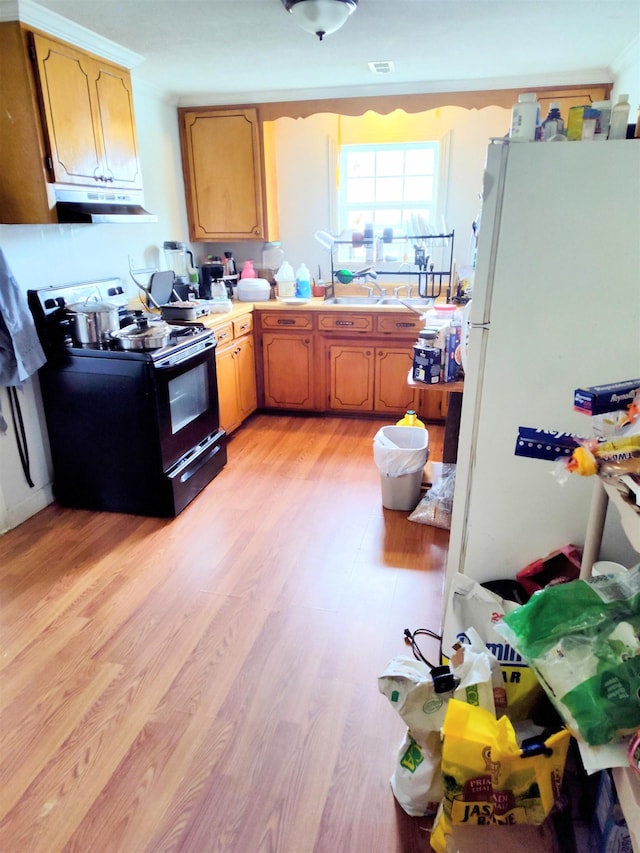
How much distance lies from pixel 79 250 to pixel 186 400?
39.9 inches

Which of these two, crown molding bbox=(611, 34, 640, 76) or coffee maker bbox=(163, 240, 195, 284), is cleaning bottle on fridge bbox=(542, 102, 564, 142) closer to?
crown molding bbox=(611, 34, 640, 76)

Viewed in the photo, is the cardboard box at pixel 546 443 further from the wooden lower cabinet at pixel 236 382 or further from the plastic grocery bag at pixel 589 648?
the wooden lower cabinet at pixel 236 382

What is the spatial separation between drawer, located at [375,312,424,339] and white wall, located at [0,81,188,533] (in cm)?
161

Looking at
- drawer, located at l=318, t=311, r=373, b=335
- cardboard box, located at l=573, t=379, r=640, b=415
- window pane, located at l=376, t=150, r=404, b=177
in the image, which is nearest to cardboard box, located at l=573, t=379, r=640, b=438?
cardboard box, located at l=573, t=379, r=640, b=415

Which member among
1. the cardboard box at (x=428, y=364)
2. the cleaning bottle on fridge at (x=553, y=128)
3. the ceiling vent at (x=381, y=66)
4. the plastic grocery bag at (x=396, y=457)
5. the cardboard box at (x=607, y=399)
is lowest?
the plastic grocery bag at (x=396, y=457)

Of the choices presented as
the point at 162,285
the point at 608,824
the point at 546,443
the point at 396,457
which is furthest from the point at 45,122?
the point at 608,824

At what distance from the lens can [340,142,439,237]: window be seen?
166 inches

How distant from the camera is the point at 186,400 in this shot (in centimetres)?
298

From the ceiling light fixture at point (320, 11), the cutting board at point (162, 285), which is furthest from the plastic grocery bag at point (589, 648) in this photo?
the cutting board at point (162, 285)

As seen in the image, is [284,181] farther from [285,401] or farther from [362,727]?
[362,727]

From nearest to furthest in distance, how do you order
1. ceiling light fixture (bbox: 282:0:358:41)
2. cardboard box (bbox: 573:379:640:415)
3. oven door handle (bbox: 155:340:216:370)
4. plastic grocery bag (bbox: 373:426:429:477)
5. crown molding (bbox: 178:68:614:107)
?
1. cardboard box (bbox: 573:379:640:415)
2. ceiling light fixture (bbox: 282:0:358:41)
3. oven door handle (bbox: 155:340:216:370)
4. plastic grocery bag (bbox: 373:426:429:477)
5. crown molding (bbox: 178:68:614:107)

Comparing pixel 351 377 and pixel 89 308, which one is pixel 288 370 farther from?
pixel 89 308

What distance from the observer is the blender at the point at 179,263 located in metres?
3.85

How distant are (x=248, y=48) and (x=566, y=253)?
2.25 metres
